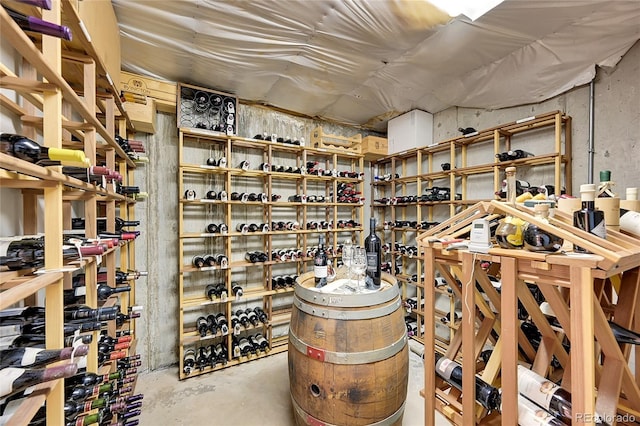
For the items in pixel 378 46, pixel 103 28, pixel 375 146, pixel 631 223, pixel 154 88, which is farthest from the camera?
pixel 375 146

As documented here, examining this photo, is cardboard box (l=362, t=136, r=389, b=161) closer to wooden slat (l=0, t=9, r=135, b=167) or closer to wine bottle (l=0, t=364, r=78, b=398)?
wooden slat (l=0, t=9, r=135, b=167)

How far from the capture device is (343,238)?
11.9 ft

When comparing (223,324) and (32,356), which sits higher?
(32,356)

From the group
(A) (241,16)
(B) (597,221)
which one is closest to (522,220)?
(B) (597,221)

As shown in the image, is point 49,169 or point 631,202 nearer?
point 49,169

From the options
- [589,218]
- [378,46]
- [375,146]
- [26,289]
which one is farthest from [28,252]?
[375,146]

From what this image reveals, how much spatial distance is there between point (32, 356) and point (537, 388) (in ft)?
5.07

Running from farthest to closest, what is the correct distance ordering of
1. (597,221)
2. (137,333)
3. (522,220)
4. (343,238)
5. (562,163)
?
(343,238) → (137,333) → (562,163) → (522,220) → (597,221)

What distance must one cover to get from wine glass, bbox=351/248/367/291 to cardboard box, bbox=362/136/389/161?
6.56ft

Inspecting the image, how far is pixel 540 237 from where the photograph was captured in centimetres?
82

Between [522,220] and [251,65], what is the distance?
7.65ft

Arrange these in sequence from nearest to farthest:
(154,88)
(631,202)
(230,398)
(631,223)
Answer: (631,223) → (631,202) → (230,398) → (154,88)

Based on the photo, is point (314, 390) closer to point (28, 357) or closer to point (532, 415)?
point (532, 415)

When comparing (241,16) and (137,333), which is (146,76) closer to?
(241,16)
